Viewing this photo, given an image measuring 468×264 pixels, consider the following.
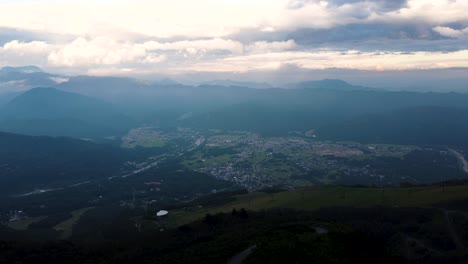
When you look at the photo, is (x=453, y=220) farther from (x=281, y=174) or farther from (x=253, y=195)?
(x=281, y=174)

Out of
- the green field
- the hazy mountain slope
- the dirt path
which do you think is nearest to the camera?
the dirt path

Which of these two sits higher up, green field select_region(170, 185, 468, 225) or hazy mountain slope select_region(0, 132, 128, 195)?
green field select_region(170, 185, 468, 225)

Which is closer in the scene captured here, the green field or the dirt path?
the dirt path

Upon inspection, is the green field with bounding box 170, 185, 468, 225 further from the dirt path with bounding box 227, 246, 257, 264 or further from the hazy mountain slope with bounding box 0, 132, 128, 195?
the hazy mountain slope with bounding box 0, 132, 128, 195

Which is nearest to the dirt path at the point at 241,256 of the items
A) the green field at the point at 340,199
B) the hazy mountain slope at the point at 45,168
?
the green field at the point at 340,199

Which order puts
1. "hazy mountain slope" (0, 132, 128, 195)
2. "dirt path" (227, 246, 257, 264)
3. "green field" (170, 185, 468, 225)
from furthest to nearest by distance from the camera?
"hazy mountain slope" (0, 132, 128, 195)
"green field" (170, 185, 468, 225)
"dirt path" (227, 246, 257, 264)

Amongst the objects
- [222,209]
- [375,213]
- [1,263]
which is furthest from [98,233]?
[375,213]

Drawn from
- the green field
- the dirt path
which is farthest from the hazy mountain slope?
the dirt path

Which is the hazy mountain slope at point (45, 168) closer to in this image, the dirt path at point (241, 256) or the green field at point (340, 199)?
the green field at point (340, 199)
